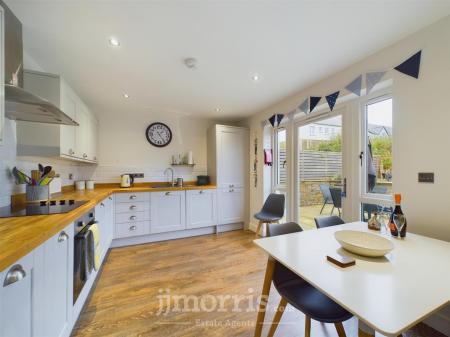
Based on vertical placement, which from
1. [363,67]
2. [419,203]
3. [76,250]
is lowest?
[76,250]

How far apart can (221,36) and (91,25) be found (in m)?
0.95

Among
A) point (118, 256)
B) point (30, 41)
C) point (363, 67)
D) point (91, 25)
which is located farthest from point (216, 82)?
point (118, 256)

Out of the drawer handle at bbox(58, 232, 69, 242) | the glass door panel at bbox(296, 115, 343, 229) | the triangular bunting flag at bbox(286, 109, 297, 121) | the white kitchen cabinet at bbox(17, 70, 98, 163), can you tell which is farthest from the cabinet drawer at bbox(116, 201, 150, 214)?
the triangular bunting flag at bbox(286, 109, 297, 121)

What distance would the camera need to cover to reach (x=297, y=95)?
2.62 metres

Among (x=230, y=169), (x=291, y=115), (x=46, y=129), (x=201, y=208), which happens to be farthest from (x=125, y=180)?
(x=291, y=115)

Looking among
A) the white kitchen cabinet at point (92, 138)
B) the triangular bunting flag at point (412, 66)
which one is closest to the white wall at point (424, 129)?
the triangular bunting flag at point (412, 66)

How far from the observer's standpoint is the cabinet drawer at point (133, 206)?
9.45 feet

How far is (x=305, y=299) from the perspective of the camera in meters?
Result: 1.09

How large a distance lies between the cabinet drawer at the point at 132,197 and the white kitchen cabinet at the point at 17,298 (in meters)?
2.14

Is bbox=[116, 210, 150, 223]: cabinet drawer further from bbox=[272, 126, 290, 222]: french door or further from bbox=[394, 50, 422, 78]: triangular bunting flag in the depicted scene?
bbox=[394, 50, 422, 78]: triangular bunting flag

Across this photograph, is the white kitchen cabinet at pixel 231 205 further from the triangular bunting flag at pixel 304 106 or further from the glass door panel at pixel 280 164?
the triangular bunting flag at pixel 304 106

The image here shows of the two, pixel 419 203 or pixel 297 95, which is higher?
pixel 297 95

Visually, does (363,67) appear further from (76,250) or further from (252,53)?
(76,250)

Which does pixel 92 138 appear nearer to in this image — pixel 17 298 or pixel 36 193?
pixel 36 193
